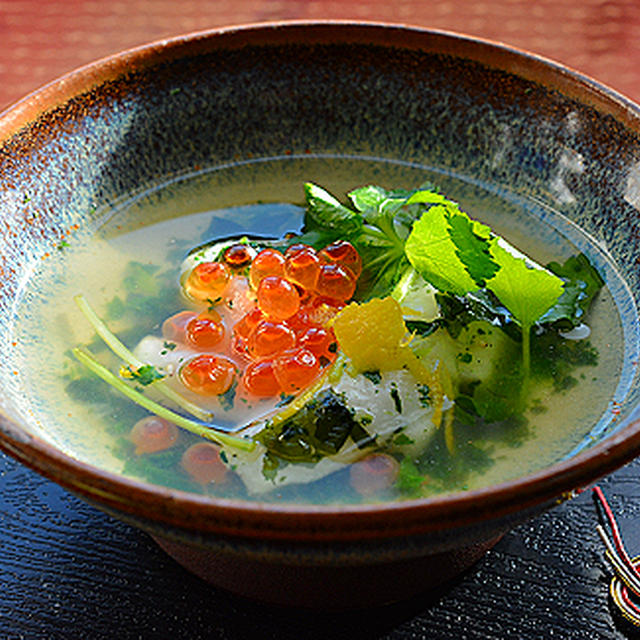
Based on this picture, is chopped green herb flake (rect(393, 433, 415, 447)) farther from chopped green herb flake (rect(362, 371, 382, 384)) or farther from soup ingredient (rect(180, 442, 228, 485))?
soup ingredient (rect(180, 442, 228, 485))

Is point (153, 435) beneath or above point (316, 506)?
beneath

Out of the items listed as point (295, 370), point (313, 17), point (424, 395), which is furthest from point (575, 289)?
point (313, 17)

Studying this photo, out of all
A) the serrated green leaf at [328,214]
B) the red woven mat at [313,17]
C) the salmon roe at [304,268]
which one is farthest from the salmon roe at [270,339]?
the red woven mat at [313,17]

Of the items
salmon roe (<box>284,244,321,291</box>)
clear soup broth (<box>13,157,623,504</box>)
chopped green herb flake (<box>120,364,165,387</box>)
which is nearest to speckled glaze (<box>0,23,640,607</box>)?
clear soup broth (<box>13,157,623,504</box>)

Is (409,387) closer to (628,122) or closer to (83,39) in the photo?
(628,122)

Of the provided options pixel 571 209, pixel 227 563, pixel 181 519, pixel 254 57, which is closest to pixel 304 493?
pixel 227 563

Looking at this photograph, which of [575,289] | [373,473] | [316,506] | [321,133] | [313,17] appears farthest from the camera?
[313,17]

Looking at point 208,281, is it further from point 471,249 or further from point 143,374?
point 471,249
